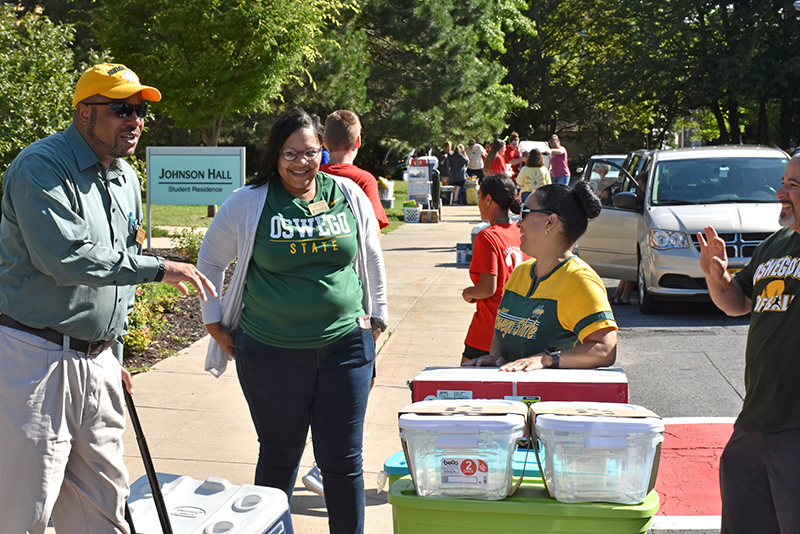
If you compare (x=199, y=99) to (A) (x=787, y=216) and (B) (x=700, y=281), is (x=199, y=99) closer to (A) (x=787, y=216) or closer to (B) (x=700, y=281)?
(B) (x=700, y=281)

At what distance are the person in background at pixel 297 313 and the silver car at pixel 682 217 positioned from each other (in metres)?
6.61

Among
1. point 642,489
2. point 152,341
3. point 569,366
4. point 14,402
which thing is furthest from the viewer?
point 152,341

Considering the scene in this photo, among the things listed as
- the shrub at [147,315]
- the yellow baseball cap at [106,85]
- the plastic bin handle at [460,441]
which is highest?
the yellow baseball cap at [106,85]

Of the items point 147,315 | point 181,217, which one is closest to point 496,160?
point 181,217

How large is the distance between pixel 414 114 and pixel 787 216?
2611 cm

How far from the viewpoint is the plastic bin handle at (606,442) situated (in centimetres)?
239

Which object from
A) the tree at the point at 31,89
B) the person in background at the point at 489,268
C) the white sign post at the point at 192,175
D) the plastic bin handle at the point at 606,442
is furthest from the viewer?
the white sign post at the point at 192,175

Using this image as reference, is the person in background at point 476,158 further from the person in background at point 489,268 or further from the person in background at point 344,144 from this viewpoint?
the person in background at point 489,268

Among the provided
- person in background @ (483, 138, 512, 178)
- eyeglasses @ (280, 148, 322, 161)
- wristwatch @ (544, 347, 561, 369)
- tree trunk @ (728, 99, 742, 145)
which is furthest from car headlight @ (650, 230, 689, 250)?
tree trunk @ (728, 99, 742, 145)

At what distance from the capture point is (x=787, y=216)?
2881 millimetres

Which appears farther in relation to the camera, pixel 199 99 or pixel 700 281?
pixel 199 99

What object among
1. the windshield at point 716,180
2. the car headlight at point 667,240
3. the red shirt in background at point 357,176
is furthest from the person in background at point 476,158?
the red shirt in background at point 357,176

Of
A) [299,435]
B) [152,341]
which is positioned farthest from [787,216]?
[152,341]

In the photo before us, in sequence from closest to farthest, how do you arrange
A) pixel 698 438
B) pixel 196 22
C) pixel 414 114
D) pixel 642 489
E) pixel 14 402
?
pixel 642 489 → pixel 14 402 → pixel 698 438 → pixel 196 22 → pixel 414 114
